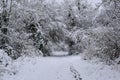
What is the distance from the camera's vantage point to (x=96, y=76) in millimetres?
12156

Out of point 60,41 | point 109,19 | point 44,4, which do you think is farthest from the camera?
point 60,41

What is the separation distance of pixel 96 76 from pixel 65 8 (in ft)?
88.3

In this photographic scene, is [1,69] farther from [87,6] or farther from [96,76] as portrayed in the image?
[87,6]

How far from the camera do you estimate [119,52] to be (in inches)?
509

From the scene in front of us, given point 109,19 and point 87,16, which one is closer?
point 109,19

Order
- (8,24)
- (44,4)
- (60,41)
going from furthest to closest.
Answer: (60,41) < (44,4) < (8,24)

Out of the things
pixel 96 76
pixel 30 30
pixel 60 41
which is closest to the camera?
pixel 96 76

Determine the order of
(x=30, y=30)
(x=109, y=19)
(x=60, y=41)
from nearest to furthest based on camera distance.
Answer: (x=109, y=19) → (x=30, y=30) → (x=60, y=41)

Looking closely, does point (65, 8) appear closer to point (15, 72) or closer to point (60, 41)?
point (60, 41)

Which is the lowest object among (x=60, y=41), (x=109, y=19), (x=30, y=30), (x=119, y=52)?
(x=60, y=41)

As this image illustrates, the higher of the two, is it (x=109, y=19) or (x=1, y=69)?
(x=109, y=19)

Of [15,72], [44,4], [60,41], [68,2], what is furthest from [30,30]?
[15,72]

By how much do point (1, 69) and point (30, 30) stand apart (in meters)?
18.3

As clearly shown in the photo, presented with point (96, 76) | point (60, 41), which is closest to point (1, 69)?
point (96, 76)
